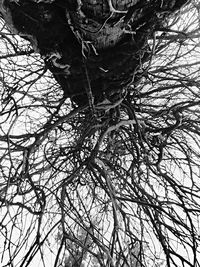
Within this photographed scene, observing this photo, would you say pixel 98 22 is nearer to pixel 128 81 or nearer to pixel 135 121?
pixel 128 81

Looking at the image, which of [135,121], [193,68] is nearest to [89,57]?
[135,121]

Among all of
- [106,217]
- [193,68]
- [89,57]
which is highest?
[193,68]

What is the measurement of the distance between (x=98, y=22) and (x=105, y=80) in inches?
12.2

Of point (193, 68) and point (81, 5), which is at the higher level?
point (193, 68)

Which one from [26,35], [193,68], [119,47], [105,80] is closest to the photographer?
[26,35]

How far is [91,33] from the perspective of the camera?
881 millimetres

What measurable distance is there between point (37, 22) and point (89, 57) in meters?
0.22

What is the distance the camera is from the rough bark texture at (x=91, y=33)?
0.79 m

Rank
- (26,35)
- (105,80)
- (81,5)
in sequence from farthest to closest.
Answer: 1. (105,80)
2. (26,35)
3. (81,5)

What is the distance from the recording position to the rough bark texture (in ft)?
2.61

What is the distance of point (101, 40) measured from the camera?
0.94m

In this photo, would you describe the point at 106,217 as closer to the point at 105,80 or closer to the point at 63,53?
the point at 105,80

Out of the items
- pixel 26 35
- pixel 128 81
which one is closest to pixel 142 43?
pixel 128 81

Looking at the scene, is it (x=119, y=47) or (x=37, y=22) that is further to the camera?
(x=119, y=47)
